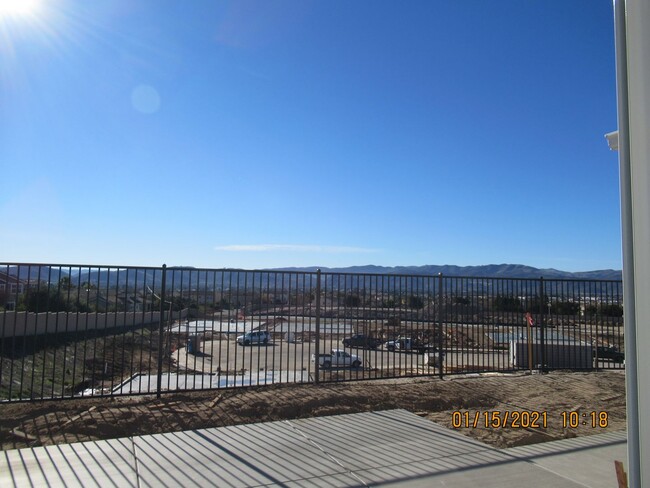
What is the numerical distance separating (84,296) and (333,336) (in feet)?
13.9

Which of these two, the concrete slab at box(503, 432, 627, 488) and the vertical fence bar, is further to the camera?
the vertical fence bar

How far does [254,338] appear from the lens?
8539 millimetres

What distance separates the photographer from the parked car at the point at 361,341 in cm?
877

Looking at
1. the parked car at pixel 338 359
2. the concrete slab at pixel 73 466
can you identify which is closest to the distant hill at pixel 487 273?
the parked car at pixel 338 359

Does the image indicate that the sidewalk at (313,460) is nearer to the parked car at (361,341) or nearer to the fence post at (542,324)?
the parked car at (361,341)

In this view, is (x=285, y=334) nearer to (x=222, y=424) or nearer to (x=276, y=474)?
(x=222, y=424)

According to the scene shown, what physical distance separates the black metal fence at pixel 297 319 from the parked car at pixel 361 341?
0.06 feet

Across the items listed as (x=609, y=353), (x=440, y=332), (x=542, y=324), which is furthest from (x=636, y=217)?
(x=609, y=353)

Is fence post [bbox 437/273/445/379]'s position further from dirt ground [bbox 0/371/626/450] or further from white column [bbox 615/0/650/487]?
white column [bbox 615/0/650/487]
